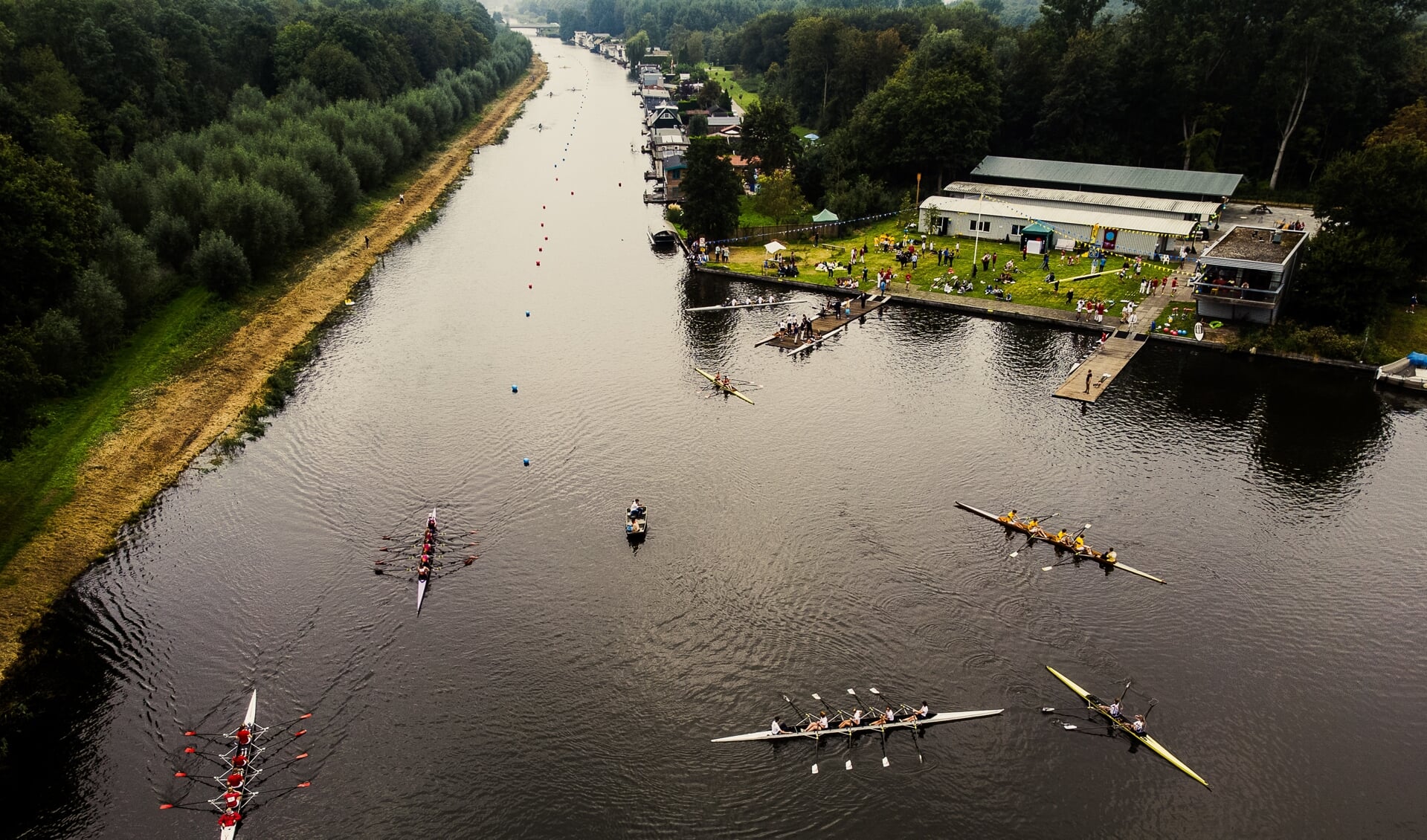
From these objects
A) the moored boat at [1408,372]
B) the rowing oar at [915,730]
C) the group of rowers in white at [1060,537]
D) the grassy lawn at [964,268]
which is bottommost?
the rowing oar at [915,730]

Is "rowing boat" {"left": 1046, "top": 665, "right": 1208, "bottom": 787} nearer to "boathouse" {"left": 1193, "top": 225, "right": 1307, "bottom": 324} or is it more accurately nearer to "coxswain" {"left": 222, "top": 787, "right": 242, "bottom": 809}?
"coxswain" {"left": 222, "top": 787, "right": 242, "bottom": 809}

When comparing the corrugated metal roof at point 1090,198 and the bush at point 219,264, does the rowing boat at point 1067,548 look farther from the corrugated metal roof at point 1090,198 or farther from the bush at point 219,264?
the bush at point 219,264

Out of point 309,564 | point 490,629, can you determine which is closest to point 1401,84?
point 490,629

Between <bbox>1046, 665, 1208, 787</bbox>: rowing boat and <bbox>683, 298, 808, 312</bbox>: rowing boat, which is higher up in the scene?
<bbox>683, 298, 808, 312</bbox>: rowing boat

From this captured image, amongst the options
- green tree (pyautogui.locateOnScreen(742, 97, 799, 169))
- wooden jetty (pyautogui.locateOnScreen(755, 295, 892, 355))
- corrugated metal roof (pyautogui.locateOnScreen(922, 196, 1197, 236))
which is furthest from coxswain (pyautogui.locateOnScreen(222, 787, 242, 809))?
green tree (pyautogui.locateOnScreen(742, 97, 799, 169))

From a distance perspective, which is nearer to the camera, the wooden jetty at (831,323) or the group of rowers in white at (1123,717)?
the group of rowers in white at (1123,717)

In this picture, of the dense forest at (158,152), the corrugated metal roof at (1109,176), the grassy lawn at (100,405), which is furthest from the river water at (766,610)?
the corrugated metal roof at (1109,176)
